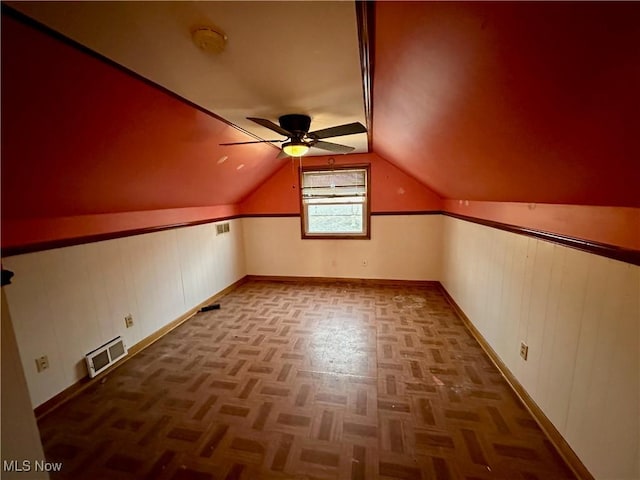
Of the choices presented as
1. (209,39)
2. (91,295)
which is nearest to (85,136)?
(209,39)

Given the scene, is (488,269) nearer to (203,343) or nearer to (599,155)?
(599,155)

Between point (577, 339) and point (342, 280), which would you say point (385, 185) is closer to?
point (342, 280)

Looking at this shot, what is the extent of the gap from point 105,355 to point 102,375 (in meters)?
0.16

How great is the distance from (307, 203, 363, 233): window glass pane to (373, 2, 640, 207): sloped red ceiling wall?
2636 mm

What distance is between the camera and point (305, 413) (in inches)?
68.6

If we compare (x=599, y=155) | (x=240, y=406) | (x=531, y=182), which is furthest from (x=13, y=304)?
(x=531, y=182)

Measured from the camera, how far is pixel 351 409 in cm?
177

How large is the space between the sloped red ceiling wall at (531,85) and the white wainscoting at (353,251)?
8.05 ft

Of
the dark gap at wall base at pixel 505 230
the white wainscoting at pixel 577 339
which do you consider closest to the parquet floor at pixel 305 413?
the white wainscoting at pixel 577 339

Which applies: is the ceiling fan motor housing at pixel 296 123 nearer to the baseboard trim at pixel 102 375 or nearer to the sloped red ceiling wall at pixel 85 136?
the sloped red ceiling wall at pixel 85 136

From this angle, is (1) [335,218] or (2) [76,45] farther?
(1) [335,218]

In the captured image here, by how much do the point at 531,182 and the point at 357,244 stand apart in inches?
115

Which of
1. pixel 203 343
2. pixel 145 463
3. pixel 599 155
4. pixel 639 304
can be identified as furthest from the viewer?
pixel 203 343

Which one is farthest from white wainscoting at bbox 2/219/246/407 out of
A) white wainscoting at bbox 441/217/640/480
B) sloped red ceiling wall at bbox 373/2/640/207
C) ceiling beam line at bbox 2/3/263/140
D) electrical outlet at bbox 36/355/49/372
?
white wainscoting at bbox 441/217/640/480
